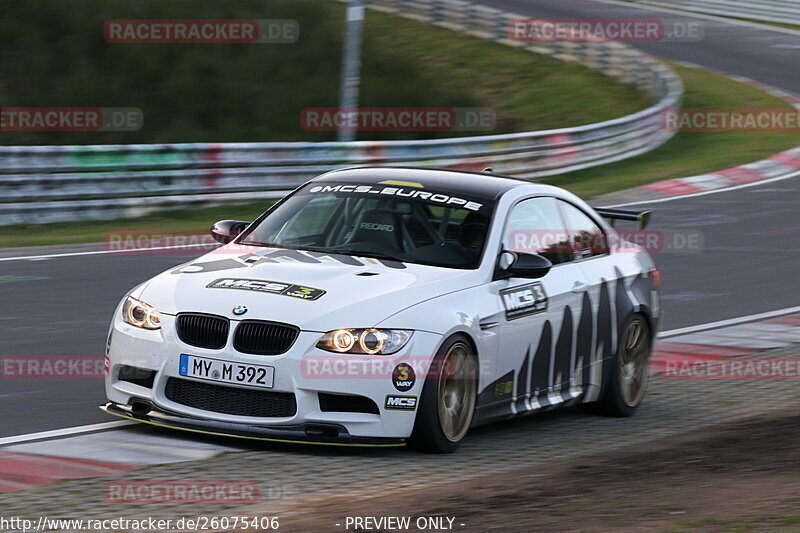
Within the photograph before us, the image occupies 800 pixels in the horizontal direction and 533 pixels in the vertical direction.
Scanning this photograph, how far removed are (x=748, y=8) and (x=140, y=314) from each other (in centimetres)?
4513

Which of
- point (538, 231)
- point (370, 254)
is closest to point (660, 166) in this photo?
point (538, 231)

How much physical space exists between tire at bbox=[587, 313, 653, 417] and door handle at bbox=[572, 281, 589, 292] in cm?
59

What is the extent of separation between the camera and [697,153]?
26531 millimetres

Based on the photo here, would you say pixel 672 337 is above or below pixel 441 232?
below

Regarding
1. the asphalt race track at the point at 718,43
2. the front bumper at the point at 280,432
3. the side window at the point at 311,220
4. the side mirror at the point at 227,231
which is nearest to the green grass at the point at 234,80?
the asphalt race track at the point at 718,43

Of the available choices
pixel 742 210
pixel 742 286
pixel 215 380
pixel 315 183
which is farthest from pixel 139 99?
pixel 215 380

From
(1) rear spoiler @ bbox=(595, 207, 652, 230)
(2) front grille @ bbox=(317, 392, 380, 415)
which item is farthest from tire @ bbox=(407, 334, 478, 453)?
(1) rear spoiler @ bbox=(595, 207, 652, 230)

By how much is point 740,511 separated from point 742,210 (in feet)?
49.1

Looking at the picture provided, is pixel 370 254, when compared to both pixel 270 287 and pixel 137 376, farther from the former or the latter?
pixel 137 376

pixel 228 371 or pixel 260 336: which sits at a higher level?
pixel 260 336

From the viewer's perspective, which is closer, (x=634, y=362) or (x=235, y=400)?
(x=235, y=400)

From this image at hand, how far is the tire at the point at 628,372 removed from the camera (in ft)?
29.0

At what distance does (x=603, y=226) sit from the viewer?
907 cm

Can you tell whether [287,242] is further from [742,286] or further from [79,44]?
[79,44]
